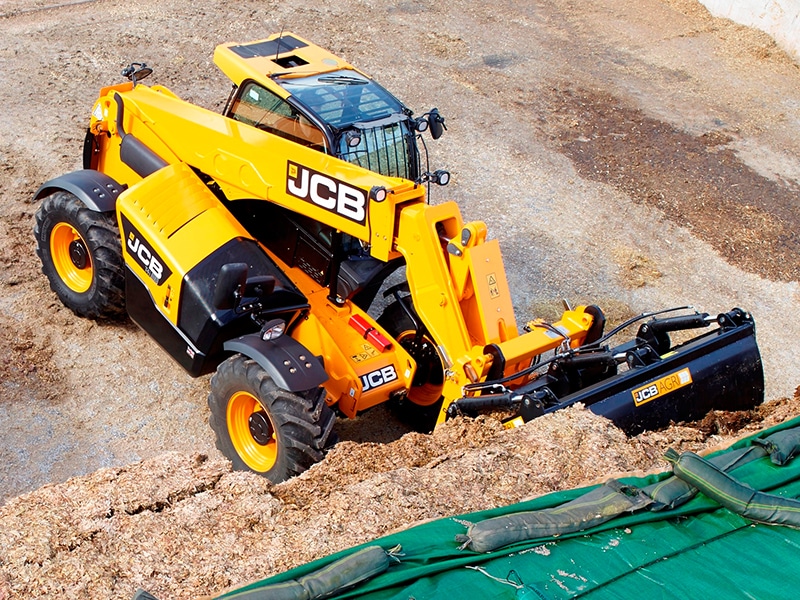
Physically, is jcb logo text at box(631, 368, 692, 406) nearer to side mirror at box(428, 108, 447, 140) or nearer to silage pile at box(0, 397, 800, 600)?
silage pile at box(0, 397, 800, 600)

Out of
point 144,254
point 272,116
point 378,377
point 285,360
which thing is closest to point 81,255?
point 144,254

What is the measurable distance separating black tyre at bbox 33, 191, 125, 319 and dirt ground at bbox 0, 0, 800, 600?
0.99 feet

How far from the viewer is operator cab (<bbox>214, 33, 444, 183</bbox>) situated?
21.0 feet

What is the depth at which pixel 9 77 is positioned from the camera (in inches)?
479

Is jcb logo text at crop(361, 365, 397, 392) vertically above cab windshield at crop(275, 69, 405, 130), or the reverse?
cab windshield at crop(275, 69, 405, 130)

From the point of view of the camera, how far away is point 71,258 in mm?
7828

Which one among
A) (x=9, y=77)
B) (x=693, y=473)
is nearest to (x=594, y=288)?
(x=693, y=473)

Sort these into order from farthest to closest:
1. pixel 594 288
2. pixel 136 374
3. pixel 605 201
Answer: pixel 605 201 < pixel 594 288 < pixel 136 374

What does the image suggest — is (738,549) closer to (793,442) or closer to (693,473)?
(693,473)

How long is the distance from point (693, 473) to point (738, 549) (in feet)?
1.34

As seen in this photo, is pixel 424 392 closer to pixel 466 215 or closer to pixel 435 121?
pixel 435 121

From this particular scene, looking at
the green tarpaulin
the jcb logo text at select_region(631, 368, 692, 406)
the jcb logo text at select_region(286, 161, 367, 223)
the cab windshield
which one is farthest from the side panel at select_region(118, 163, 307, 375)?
the green tarpaulin

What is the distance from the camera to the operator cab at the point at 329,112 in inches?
252

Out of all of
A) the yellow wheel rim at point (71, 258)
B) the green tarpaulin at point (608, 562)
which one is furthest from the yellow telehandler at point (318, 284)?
the green tarpaulin at point (608, 562)
